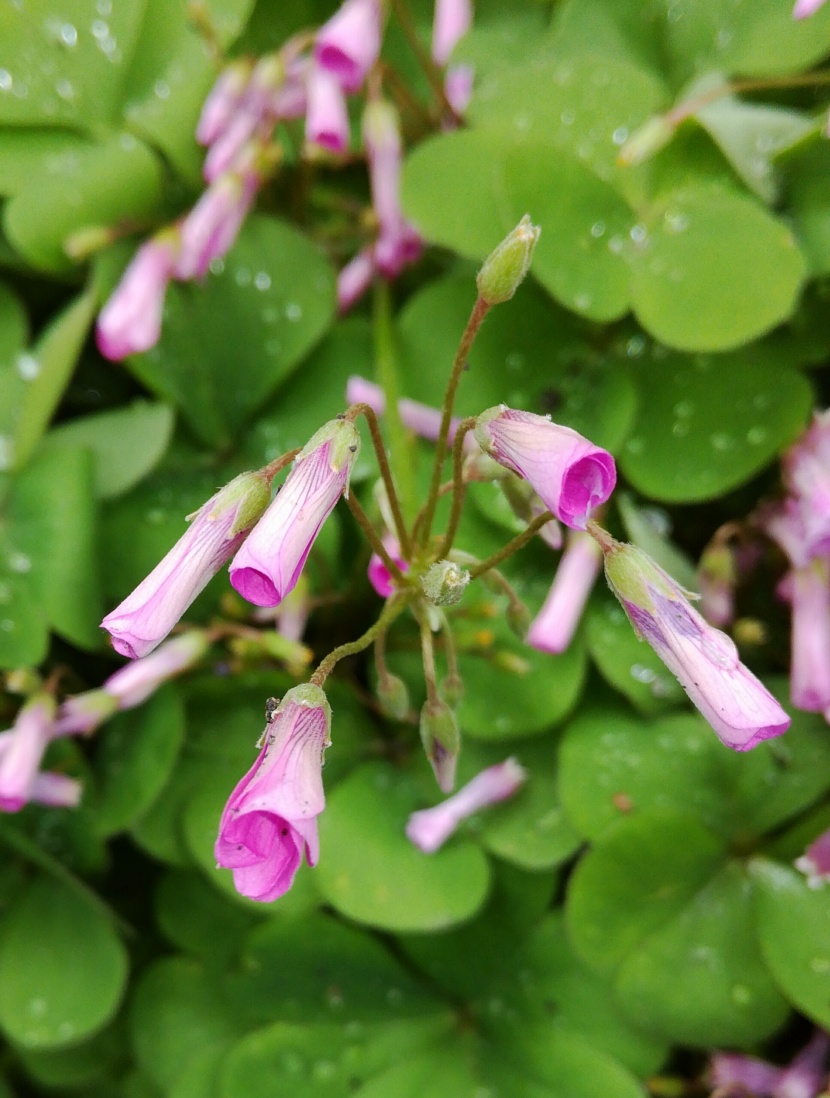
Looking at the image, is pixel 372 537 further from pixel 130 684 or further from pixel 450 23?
pixel 450 23

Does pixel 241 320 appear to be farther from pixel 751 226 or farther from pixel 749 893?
pixel 749 893

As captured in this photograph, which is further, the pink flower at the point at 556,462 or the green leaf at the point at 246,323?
the green leaf at the point at 246,323

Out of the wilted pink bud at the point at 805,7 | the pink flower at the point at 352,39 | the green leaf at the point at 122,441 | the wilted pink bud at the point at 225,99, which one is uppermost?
the pink flower at the point at 352,39

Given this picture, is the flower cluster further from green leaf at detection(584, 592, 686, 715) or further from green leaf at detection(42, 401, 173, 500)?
green leaf at detection(584, 592, 686, 715)

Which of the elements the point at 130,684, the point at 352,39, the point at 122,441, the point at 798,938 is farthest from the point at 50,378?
the point at 798,938

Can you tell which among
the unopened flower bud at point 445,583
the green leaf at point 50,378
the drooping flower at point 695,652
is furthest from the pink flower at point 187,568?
the green leaf at point 50,378

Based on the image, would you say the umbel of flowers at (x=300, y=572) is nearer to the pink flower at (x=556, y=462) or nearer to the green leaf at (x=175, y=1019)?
the pink flower at (x=556, y=462)
